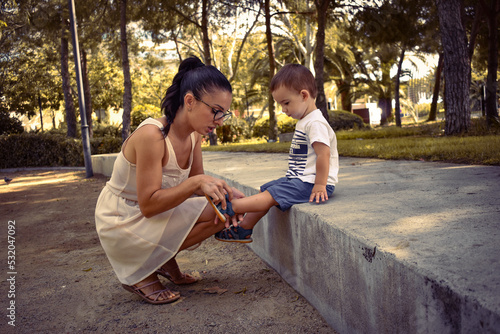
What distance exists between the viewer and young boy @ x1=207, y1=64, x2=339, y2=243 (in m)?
2.87

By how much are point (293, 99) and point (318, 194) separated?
2.44 ft

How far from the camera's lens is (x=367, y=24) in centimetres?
1478

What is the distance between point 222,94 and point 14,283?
7.62ft

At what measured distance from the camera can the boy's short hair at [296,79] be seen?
10.2 feet

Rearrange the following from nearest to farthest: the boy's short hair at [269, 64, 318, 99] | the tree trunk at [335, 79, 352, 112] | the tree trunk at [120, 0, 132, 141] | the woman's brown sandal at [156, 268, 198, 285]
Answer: the boy's short hair at [269, 64, 318, 99] < the woman's brown sandal at [156, 268, 198, 285] < the tree trunk at [120, 0, 132, 141] < the tree trunk at [335, 79, 352, 112]

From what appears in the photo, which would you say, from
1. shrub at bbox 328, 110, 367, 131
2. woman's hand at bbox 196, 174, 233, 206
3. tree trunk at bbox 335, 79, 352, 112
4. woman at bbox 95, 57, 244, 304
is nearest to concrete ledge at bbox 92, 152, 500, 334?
woman's hand at bbox 196, 174, 233, 206

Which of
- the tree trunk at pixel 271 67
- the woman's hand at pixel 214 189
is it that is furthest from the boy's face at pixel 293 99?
the tree trunk at pixel 271 67

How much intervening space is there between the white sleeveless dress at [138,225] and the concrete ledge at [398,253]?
707mm

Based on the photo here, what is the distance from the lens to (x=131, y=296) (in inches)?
122

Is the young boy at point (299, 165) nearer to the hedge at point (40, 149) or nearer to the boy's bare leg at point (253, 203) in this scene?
the boy's bare leg at point (253, 203)

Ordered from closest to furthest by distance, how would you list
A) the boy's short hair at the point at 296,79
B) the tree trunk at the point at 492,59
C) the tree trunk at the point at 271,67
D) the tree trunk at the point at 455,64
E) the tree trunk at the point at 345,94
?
the boy's short hair at the point at 296,79 < the tree trunk at the point at 455,64 < the tree trunk at the point at 492,59 < the tree trunk at the point at 271,67 < the tree trunk at the point at 345,94

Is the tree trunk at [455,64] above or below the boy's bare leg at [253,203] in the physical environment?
above

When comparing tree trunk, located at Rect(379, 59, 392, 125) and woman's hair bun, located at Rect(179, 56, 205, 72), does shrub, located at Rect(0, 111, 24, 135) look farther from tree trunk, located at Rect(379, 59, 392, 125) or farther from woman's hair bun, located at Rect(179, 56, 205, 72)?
tree trunk, located at Rect(379, 59, 392, 125)

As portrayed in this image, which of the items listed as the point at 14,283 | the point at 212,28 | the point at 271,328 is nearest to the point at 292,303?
the point at 271,328
